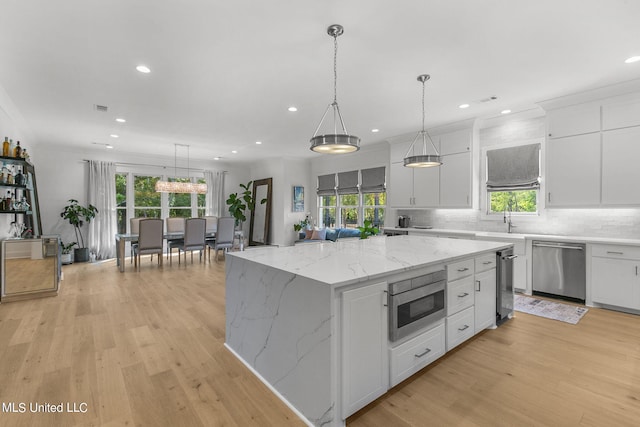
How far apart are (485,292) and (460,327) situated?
0.56 m

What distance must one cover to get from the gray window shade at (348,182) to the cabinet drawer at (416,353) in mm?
5456

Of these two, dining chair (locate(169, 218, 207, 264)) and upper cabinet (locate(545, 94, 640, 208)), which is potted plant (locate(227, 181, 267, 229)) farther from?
upper cabinet (locate(545, 94, 640, 208))

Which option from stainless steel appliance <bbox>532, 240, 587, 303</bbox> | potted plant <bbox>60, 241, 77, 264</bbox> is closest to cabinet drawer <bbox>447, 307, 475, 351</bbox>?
stainless steel appliance <bbox>532, 240, 587, 303</bbox>

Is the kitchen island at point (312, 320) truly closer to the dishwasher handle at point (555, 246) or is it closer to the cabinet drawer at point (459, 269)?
the cabinet drawer at point (459, 269)

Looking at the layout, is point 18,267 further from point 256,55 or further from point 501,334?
point 501,334

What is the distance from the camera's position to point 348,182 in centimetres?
775

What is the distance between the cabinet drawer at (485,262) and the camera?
2768 millimetres

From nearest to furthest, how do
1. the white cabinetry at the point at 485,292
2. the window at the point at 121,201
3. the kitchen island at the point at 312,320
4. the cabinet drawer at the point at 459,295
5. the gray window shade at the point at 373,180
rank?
the kitchen island at the point at 312,320
the cabinet drawer at the point at 459,295
the white cabinetry at the point at 485,292
the gray window shade at the point at 373,180
the window at the point at 121,201

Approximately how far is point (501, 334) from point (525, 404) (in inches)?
45.6

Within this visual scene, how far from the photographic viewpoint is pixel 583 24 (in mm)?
2369

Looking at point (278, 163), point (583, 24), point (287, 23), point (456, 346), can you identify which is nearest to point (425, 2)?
point (287, 23)

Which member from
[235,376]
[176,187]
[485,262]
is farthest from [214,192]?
[485,262]

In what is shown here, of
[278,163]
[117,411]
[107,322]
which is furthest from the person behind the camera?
[278,163]

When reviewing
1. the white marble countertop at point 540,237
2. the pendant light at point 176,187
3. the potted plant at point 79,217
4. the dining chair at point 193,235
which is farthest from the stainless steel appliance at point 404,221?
the potted plant at point 79,217
